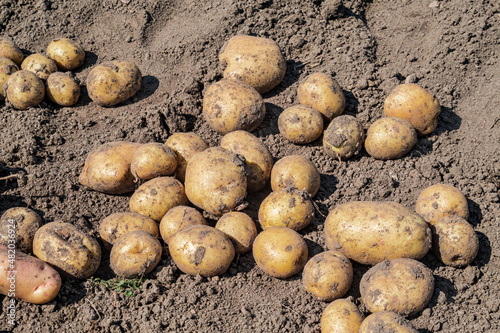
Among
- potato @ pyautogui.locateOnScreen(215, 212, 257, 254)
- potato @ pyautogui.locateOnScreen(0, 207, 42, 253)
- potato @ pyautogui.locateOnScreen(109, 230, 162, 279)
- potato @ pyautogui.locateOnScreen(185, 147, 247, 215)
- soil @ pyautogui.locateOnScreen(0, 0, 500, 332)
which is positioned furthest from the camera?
potato @ pyautogui.locateOnScreen(185, 147, 247, 215)

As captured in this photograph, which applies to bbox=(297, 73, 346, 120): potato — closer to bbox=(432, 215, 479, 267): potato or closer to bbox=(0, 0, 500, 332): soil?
bbox=(0, 0, 500, 332): soil

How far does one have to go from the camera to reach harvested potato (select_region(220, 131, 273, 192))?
3900 millimetres

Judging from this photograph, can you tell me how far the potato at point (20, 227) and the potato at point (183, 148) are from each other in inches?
46.8

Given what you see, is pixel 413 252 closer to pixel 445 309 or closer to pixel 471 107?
pixel 445 309

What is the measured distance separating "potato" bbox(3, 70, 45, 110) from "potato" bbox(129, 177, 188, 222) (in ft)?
6.28

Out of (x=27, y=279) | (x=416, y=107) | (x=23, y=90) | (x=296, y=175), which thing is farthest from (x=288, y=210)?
A: (x=23, y=90)

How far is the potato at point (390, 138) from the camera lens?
4098mm

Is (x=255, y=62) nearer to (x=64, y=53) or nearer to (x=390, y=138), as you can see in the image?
(x=390, y=138)

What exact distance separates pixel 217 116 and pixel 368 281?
2.04m

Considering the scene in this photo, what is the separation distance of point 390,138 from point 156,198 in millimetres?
2117

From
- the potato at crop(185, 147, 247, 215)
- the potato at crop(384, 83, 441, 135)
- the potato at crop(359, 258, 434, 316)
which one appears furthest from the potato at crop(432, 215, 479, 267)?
the potato at crop(185, 147, 247, 215)

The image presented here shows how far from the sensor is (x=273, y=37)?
5.47 meters

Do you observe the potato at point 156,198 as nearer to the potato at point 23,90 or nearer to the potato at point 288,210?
the potato at point 288,210

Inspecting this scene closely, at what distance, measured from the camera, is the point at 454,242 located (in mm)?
3307
